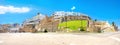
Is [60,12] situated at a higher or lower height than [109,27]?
higher

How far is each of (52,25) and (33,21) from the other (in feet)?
271

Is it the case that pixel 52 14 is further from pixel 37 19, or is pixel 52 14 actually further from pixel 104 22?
pixel 104 22

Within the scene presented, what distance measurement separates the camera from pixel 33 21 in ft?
653

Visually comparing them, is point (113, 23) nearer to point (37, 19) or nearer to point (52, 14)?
point (52, 14)

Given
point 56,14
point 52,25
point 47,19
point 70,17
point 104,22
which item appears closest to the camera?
point 52,25

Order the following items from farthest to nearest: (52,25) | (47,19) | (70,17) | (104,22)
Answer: (47,19) < (70,17) < (104,22) < (52,25)

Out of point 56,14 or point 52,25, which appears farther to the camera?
point 56,14

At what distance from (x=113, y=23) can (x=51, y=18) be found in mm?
40508

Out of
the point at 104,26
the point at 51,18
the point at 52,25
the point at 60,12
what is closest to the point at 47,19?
the point at 51,18

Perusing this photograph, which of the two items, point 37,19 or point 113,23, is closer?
point 113,23

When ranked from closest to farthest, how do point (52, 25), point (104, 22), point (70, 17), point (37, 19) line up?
point (52, 25)
point (104, 22)
point (70, 17)
point (37, 19)

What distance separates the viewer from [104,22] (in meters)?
128

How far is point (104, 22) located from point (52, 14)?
159ft

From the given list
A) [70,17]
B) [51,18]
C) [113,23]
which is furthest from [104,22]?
[51,18]
